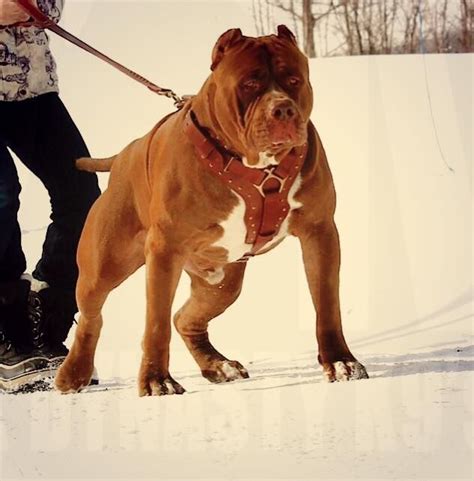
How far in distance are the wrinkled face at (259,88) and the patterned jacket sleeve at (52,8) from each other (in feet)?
1.25

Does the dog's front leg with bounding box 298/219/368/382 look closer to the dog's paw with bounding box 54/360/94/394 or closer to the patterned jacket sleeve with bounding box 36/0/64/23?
the dog's paw with bounding box 54/360/94/394

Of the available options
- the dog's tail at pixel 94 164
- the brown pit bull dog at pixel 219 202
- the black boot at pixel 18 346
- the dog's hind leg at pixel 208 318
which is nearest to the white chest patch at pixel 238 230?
the brown pit bull dog at pixel 219 202

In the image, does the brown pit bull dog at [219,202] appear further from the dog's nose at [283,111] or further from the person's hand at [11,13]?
the person's hand at [11,13]

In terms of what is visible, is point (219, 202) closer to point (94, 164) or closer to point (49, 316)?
point (94, 164)

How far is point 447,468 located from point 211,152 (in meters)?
0.47

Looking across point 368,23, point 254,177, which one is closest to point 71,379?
point 254,177

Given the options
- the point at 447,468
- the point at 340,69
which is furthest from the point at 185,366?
the point at 340,69

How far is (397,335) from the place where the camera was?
1.68 metres

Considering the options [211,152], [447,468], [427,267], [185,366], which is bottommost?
[447,468]

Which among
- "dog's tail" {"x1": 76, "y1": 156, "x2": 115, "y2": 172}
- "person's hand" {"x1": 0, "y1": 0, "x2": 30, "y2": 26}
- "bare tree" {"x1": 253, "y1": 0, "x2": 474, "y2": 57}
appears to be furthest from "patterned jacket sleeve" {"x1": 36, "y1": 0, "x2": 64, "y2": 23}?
"bare tree" {"x1": 253, "y1": 0, "x2": 474, "y2": 57}

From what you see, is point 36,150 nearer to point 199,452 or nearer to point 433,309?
point 199,452

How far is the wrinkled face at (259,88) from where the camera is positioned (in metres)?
1.14

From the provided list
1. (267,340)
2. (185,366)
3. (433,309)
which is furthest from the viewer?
(433,309)

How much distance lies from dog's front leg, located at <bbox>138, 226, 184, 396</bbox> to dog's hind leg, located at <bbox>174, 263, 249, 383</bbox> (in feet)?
0.59
